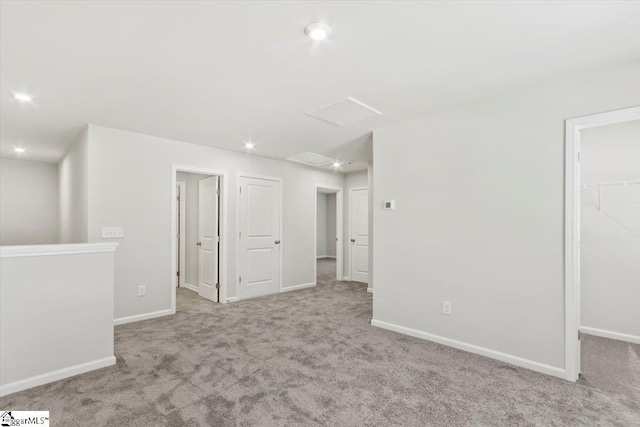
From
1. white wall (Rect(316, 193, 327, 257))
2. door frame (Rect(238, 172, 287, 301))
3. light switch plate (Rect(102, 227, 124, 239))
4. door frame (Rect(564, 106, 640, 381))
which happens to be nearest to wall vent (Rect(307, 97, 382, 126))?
door frame (Rect(564, 106, 640, 381))

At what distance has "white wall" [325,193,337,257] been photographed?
1142 cm

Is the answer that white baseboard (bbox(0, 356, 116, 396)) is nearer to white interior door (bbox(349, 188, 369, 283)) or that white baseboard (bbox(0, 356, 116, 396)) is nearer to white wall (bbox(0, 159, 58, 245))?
white interior door (bbox(349, 188, 369, 283))

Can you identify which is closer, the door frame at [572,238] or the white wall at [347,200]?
the door frame at [572,238]

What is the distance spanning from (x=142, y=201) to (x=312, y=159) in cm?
275

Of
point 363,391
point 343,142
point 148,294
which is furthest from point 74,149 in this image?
point 363,391

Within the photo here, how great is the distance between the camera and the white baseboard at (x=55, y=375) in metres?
2.30

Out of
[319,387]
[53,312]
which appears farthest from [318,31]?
[53,312]

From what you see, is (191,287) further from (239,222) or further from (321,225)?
(321,225)

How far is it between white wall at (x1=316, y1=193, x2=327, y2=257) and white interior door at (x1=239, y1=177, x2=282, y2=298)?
579 centimetres

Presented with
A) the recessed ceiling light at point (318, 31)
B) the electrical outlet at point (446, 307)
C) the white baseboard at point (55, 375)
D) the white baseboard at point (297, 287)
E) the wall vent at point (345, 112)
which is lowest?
the white baseboard at point (297, 287)

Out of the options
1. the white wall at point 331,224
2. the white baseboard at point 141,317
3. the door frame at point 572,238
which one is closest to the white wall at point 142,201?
the white baseboard at point 141,317

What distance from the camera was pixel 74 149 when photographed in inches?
182

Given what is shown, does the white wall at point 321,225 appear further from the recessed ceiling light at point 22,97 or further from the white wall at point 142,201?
the recessed ceiling light at point 22,97

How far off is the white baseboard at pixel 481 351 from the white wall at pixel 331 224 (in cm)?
763
